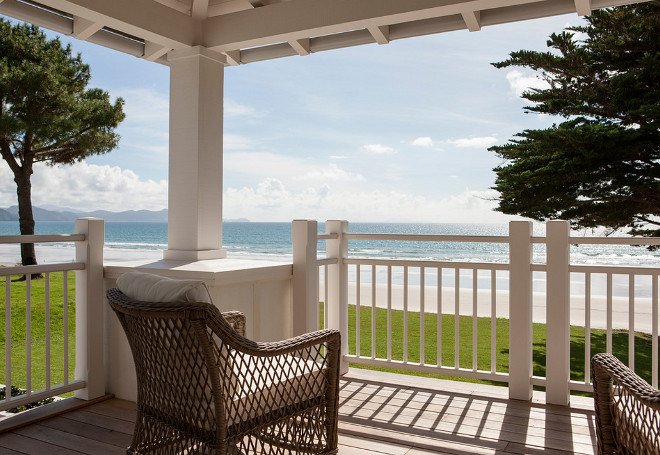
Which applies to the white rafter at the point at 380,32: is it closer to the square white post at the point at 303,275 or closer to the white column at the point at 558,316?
the square white post at the point at 303,275

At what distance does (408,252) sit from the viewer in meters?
23.4

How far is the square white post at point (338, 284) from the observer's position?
372 cm

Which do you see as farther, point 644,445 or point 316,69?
point 316,69

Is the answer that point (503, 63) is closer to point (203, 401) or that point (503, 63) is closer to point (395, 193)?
point (203, 401)

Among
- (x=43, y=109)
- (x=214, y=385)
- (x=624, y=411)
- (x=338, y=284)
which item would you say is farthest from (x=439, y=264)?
(x=43, y=109)

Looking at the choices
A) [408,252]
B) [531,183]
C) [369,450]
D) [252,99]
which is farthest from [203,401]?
[252,99]

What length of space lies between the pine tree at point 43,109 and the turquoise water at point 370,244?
460 inches

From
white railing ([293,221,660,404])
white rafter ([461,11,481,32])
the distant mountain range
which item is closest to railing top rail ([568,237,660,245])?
white railing ([293,221,660,404])

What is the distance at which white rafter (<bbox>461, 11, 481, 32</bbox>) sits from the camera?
9.32 feet

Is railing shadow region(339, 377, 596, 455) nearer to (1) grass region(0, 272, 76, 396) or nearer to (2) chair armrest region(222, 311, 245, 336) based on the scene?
(2) chair armrest region(222, 311, 245, 336)

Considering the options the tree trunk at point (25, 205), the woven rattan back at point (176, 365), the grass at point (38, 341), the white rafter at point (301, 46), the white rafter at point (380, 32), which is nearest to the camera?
the woven rattan back at point (176, 365)

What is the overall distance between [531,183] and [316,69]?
23.8 meters

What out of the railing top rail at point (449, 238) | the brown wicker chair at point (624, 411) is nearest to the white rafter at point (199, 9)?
the railing top rail at point (449, 238)

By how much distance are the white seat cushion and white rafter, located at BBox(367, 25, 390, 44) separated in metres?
2.07
